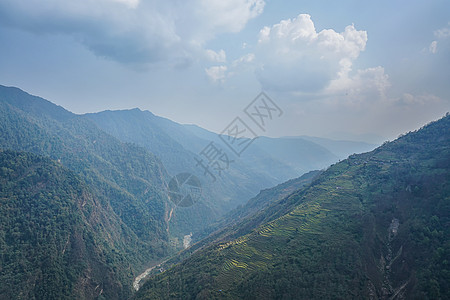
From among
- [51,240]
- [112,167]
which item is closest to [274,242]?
[51,240]

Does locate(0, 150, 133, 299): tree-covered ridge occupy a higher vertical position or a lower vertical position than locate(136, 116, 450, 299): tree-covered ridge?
lower

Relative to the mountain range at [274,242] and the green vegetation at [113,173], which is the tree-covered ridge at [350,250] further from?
the green vegetation at [113,173]

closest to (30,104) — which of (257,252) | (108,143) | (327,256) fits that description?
(108,143)

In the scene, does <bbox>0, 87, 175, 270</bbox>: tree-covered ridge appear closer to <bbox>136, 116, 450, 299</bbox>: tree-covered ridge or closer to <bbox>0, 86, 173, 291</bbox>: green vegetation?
<bbox>0, 86, 173, 291</bbox>: green vegetation

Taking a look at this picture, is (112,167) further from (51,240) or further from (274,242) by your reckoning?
(274,242)

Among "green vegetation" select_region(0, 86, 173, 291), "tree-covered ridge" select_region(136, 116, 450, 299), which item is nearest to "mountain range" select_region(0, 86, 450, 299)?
"tree-covered ridge" select_region(136, 116, 450, 299)

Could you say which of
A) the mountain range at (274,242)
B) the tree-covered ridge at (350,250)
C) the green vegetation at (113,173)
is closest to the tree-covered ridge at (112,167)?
the green vegetation at (113,173)
